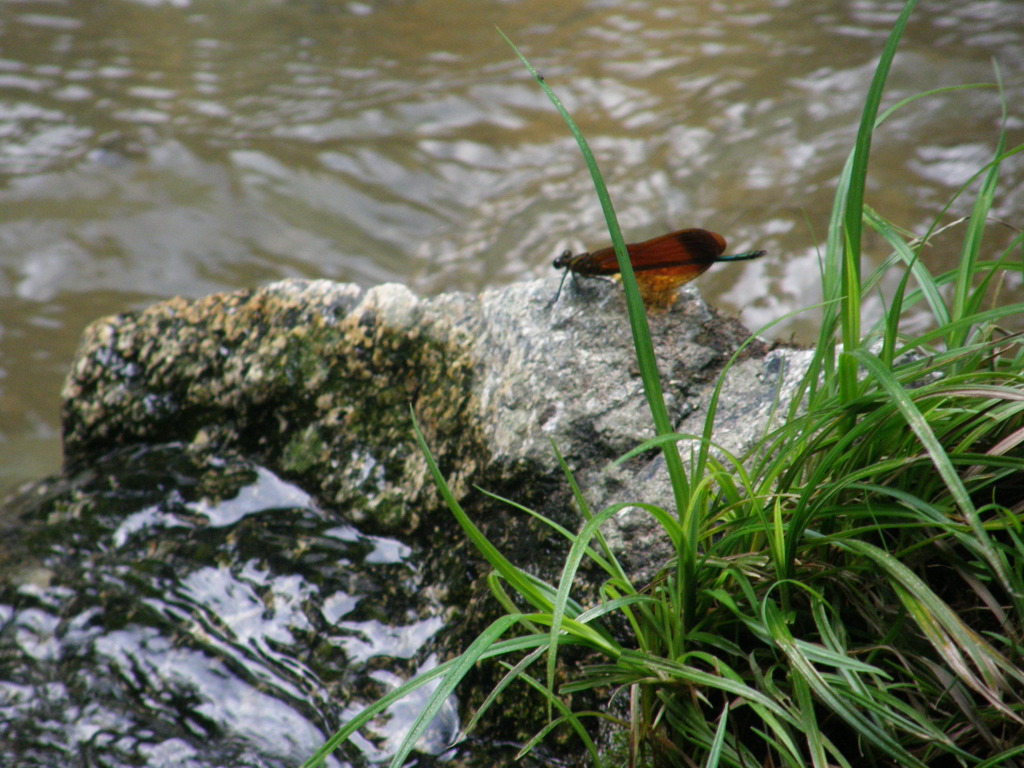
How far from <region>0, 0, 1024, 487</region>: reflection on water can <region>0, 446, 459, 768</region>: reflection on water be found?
11.1ft

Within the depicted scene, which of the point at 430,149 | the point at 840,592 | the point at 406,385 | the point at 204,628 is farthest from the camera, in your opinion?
the point at 430,149

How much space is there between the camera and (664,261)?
7.13 feet

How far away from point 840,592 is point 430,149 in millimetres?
6787

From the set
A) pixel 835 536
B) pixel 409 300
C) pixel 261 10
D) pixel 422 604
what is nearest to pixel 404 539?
pixel 422 604

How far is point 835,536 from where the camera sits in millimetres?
1494

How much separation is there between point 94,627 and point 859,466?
2.17 m

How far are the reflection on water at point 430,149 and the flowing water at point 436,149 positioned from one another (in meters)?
0.03

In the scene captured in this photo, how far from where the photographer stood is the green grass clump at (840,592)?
54.2 inches

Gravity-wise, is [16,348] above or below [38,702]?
below

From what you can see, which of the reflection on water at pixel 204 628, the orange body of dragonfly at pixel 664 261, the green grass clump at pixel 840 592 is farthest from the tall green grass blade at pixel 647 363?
the reflection on water at pixel 204 628

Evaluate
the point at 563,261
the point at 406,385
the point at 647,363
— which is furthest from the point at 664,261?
the point at 406,385

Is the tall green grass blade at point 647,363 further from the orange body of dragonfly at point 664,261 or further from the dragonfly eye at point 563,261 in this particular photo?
the dragonfly eye at point 563,261

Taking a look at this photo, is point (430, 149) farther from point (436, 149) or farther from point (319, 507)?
point (319, 507)

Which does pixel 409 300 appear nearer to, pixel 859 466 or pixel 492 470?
pixel 492 470
